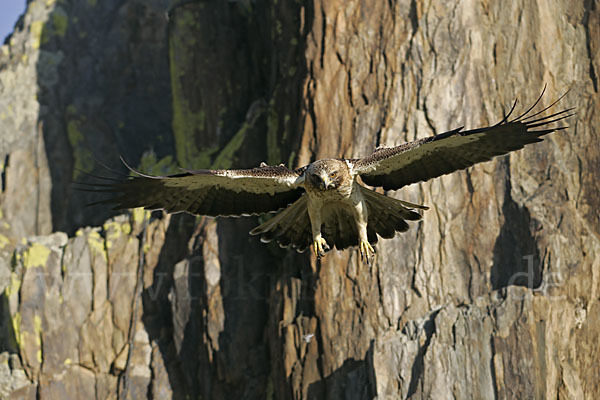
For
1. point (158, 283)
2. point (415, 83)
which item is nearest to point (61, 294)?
point (158, 283)

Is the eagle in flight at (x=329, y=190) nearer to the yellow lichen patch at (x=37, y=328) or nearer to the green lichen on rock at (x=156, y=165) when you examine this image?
the yellow lichen patch at (x=37, y=328)

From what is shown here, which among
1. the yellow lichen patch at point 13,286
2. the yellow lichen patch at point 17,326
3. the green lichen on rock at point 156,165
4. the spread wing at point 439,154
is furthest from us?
the green lichen on rock at point 156,165

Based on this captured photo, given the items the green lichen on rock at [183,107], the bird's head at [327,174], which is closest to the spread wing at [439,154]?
the bird's head at [327,174]

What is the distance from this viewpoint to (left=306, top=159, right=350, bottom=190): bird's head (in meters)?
8.70

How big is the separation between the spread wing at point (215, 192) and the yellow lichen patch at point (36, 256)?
10181 millimetres

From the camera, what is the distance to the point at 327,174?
8.70 metres

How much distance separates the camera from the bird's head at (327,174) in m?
8.70

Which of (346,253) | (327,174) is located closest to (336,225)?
(327,174)

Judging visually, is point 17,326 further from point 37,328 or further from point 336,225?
point 336,225

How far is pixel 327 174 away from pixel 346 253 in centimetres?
654

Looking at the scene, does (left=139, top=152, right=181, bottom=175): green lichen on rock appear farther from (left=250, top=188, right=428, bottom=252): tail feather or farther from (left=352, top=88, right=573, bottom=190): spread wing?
(left=352, top=88, right=573, bottom=190): spread wing

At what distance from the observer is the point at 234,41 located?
20.6m

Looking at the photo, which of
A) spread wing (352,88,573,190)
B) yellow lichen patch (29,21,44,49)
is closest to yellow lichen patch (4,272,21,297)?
yellow lichen patch (29,21,44,49)

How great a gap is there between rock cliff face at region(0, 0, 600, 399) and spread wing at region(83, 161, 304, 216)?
5121mm
